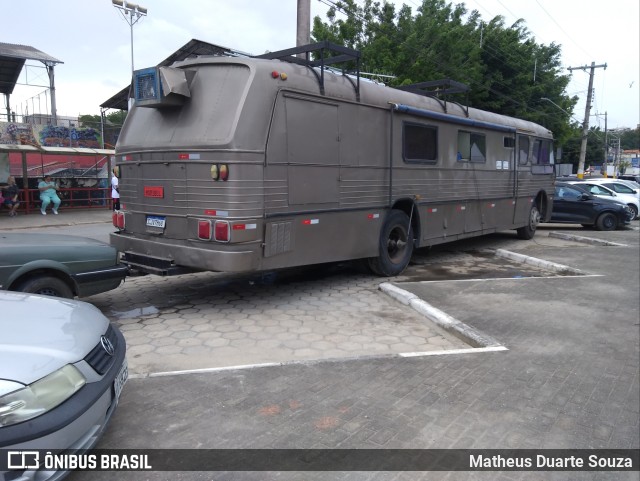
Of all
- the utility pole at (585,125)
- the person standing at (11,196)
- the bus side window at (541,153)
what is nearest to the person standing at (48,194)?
the person standing at (11,196)

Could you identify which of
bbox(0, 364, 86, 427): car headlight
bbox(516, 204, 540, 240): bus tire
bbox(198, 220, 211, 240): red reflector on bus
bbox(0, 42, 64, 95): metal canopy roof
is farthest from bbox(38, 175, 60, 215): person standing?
bbox(0, 364, 86, 427): car headlight

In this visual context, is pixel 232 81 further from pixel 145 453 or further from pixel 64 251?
pixel 145 453

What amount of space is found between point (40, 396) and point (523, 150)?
11940 millimetres

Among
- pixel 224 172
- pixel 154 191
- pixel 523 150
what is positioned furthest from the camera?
pixel 523 150

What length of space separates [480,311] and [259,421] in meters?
3.81

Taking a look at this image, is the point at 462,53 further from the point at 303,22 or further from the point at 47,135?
the point at 47,135

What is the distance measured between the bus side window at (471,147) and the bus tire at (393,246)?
217 centimetres

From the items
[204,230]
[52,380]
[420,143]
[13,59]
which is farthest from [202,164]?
[13,59]

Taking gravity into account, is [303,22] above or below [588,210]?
above

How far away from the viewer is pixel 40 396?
2406 millimetres

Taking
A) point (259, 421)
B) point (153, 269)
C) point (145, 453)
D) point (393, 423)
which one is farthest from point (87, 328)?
point (153, 269)

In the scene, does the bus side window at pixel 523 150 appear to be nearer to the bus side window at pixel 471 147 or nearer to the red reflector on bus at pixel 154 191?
the bus side window at pixel 471 147

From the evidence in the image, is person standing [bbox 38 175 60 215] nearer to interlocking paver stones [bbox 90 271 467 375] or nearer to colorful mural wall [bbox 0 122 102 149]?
colorful mural wall [bbox 0 122 102 149]

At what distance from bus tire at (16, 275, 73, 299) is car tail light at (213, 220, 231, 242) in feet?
5.46
